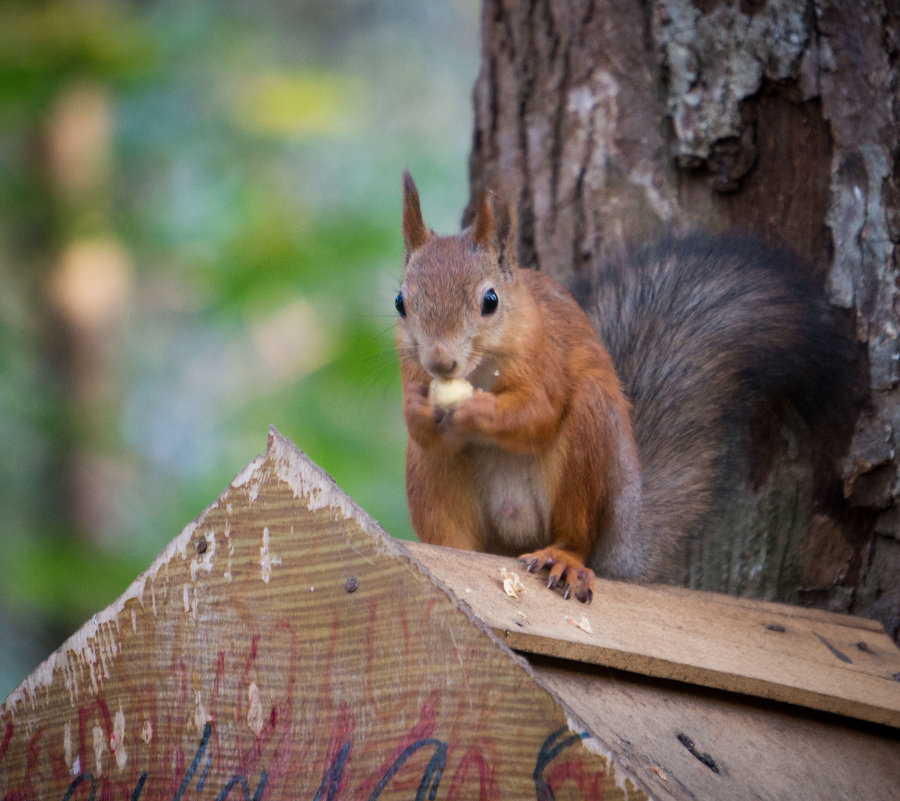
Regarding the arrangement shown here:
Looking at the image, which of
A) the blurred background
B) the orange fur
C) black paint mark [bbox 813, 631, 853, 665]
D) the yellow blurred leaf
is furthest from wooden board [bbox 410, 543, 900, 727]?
the yellow blurred leaf

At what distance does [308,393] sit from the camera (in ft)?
12.1

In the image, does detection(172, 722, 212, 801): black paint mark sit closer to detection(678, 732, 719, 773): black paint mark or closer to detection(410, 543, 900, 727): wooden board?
detection(410, 543, 900, 727): wooden board

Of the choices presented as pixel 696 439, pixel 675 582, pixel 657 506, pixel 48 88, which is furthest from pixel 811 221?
pixel 48 88

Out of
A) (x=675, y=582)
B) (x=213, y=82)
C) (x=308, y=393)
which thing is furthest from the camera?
(x=213, y=82)

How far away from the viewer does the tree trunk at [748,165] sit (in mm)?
2248

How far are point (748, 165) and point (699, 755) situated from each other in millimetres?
1577

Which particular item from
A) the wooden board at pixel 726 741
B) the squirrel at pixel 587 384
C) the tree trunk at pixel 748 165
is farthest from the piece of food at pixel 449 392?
the tree trunk at pixel 748 165

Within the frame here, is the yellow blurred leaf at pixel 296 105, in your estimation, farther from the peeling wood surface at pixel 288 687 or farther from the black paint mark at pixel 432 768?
the black paint mark at pixel 432 768

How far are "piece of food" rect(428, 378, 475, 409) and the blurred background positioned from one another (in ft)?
3.28

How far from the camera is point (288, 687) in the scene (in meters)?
1.38

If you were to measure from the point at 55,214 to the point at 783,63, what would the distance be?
296 cm

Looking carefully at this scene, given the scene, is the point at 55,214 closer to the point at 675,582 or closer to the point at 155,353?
the point at 155,353

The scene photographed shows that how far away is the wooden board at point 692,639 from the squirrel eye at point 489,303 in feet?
1.77

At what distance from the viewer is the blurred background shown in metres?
3.55
